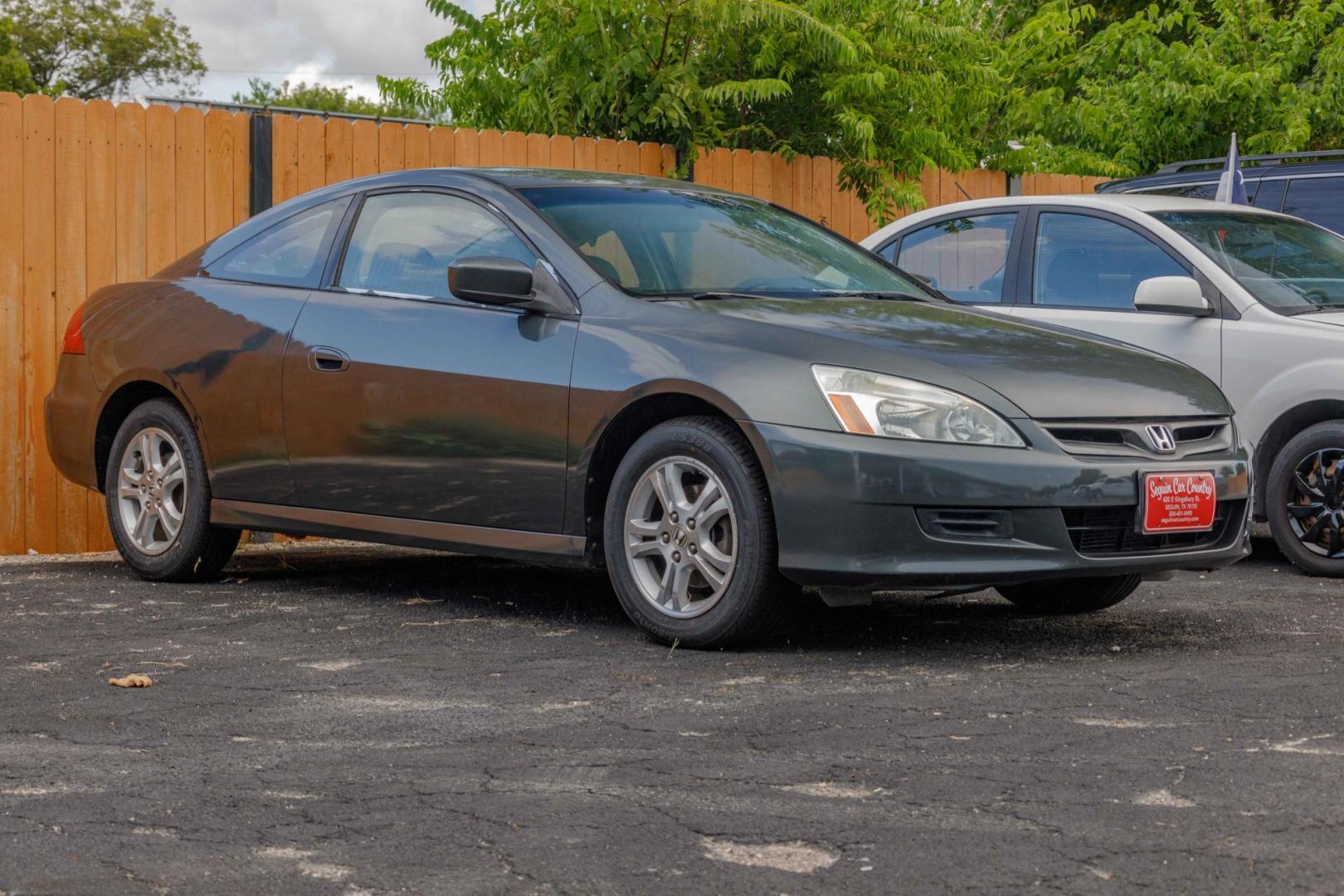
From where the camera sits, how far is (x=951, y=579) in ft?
17.8

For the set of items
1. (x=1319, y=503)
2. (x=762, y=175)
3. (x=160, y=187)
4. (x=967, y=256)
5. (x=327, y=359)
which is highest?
(x=762, y=175)

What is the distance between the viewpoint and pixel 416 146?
32.1 feet

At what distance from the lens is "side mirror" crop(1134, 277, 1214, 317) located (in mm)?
7863

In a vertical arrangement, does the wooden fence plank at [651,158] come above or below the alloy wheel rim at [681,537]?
above

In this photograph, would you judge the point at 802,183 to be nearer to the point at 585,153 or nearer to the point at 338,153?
the point at 585,153

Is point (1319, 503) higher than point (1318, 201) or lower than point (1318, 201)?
lower

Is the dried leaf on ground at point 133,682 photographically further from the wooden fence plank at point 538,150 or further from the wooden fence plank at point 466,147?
the wooden fence plank at point 538,150

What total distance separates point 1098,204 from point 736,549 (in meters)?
3.85

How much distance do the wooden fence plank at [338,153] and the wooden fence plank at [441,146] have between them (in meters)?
0.48

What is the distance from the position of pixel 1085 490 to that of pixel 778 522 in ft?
2.96

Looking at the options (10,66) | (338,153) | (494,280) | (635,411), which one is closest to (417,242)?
(494,280)

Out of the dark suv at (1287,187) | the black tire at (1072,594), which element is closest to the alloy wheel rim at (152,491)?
the black tire at (1072,594)

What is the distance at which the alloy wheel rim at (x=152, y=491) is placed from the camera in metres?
7.46

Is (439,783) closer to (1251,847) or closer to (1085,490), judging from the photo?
(1251,847)
